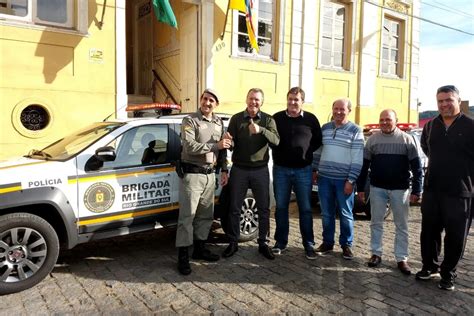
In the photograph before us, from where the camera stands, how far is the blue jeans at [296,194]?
4891mm

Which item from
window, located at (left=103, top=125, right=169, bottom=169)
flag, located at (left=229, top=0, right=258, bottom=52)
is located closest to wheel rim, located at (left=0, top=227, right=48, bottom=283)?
window, located at (left=103, top=125, right=169, bottom=169)

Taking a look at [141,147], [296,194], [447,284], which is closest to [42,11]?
[141,147]

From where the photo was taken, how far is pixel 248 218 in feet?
18.0

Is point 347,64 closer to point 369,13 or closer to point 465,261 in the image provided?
point 369,13

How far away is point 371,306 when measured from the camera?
369 centimetres

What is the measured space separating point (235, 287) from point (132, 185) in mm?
1515

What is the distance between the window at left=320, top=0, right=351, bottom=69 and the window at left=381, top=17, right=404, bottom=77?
1881 millimetres

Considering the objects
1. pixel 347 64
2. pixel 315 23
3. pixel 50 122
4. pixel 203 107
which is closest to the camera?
pixel 203 107

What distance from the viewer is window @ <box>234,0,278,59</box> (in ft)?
36.8

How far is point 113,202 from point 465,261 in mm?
4132

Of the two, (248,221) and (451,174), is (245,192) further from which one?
(451,174)

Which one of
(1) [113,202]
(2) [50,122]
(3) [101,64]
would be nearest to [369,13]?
(3) [101,64]

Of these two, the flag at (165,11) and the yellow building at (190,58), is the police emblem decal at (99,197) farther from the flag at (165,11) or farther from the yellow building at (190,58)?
the flag at (165,11)

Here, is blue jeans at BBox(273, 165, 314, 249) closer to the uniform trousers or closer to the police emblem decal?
the uniform trousers
